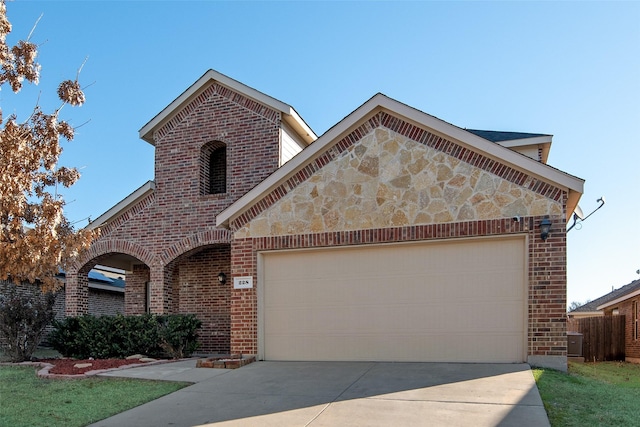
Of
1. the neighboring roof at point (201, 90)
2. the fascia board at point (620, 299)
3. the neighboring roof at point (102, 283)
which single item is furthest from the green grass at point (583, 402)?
the neighboring roof at point (102, 283)

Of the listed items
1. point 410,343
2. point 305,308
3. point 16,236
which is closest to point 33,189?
point 16,236

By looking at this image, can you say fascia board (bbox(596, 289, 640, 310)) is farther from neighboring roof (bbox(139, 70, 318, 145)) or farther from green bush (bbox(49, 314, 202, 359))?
green bush (bbox(49, 314, 202, 359))

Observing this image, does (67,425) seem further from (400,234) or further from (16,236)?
(400,234)

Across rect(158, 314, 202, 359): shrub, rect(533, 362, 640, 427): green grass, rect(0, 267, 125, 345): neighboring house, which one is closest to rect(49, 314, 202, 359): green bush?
rect(158, 314, 202, 359): shrub

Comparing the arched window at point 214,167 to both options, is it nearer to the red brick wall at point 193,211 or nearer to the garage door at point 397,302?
the red brick wall at point 193,211

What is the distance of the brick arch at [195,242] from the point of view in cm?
1377

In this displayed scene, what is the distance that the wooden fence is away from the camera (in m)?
17.4

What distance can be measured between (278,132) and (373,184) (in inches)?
175

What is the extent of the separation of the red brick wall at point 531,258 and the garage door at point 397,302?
20cm

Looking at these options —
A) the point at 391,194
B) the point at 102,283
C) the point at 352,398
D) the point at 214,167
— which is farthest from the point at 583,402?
the point at 102,283

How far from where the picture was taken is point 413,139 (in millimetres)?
10391

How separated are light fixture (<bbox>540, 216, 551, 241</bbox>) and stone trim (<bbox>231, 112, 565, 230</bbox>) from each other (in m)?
0.45

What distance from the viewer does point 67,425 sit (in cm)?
646

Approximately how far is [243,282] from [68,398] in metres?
4.21
